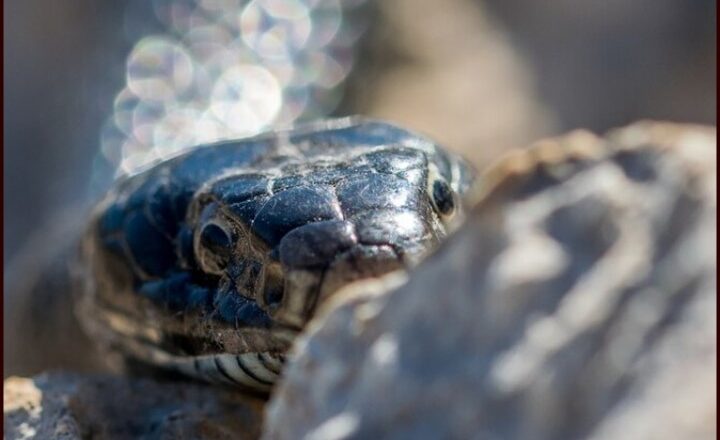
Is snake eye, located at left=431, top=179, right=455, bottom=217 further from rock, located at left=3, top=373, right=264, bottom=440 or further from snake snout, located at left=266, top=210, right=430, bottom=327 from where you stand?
rock, located at left=3, top=373, right=264, bottom=440

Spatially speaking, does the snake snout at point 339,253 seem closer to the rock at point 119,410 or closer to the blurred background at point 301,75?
the rock at point 119,410

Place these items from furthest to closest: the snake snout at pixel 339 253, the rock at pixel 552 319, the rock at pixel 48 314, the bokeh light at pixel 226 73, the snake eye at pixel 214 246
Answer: the bokeh light at pixel 226 73 → the rock at pixel 48 314 → the snake eye at pixel 214 246 → the snake snout at pixel 339 253 → the rock at pixel 552 319

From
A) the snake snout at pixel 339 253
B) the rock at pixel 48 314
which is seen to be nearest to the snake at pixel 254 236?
the snake snout at pixel 339 253

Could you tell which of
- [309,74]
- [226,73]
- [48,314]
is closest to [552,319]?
[48,314]

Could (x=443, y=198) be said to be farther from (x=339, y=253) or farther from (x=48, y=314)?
(x=48, y=314)

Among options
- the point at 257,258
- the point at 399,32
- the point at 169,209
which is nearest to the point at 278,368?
the point at 257,258

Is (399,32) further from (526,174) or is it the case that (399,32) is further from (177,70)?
(526,174)
